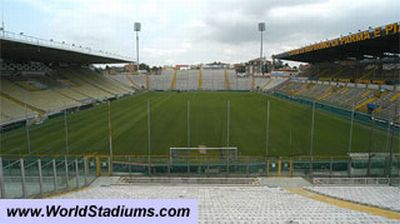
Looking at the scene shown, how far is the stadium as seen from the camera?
904 cm

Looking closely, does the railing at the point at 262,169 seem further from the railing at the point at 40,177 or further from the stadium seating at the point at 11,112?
the stadium seating at the point at 11,112

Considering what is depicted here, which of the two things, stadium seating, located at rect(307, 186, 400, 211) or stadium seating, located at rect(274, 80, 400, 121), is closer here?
stadium seating, located at rect(307, 186, 400, 211)

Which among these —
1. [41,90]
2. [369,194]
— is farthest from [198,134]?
[41,90]

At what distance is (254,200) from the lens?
31.0 ft

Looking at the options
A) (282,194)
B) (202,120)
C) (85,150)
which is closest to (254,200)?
(282,194)

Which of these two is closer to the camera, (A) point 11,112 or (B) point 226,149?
(B) point 226,149

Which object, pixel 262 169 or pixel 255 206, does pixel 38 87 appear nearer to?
pixel 262 169

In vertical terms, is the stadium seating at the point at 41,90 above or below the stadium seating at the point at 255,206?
above

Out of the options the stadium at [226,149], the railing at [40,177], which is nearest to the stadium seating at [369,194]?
the stadium at [226,149]

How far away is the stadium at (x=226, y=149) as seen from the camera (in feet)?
29.7

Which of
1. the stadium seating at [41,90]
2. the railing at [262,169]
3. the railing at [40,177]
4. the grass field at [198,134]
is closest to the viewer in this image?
the railing at [40,177]

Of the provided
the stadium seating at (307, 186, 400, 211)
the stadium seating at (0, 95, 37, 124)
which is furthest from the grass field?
the stadium seating at (307, 186, 400, 211)

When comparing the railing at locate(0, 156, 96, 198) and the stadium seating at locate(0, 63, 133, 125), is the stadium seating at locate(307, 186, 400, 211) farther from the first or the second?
the stadium seating at locate(0, 63, 133, 125)

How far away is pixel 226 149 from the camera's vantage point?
17438 mm
